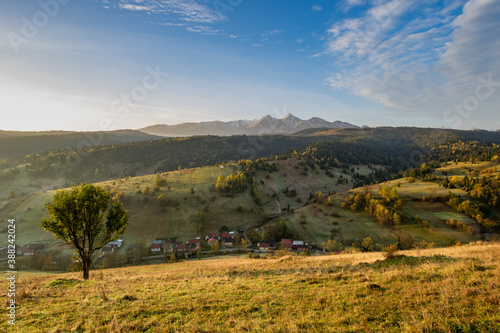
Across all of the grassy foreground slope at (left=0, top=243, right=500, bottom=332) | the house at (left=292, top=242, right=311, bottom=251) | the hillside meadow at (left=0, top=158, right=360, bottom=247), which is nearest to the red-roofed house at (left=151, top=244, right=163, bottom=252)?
the hillside meadow at (left=0, top=158, right=360, bottom=247)

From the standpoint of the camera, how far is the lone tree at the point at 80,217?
22.8 meters

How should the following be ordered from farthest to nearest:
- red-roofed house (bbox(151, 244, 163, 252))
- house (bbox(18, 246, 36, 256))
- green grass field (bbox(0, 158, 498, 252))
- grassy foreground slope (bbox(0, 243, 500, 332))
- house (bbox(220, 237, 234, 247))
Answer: house (bbox(220, 237, 234, 247)) < green grass field (bbox(0, 158, 498, 252)) < red-roofed house (bbox(151, 244, 163, 252)) < house (bbox(18, 246, 36, 256)) < grassy foreground slope (bbox(0, 243, 500, 332))

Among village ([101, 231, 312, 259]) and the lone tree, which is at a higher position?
the lone tree

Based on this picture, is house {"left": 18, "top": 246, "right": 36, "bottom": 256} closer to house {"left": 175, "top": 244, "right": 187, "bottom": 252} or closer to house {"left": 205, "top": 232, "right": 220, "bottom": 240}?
house {"left": 175, "top": 244, "right": 187, "bottom": 252}

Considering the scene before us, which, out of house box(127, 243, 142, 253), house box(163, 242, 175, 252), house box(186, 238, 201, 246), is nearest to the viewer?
house box(127, 243, 142, 253)

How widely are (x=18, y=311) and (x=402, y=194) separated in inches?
5705

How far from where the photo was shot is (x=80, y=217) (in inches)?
940

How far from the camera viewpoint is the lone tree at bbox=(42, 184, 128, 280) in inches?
896

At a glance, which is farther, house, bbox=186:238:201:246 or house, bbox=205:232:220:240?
house, bbox=205:232:220:240

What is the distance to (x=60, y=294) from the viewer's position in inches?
595

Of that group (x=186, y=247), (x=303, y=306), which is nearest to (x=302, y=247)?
(x=186, y=247)

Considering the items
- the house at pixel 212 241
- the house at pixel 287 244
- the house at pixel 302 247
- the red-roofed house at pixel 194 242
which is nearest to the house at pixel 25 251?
the red-roofed house at pixel 194 242

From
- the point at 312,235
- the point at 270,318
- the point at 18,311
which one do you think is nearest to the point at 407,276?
the point at 270,318

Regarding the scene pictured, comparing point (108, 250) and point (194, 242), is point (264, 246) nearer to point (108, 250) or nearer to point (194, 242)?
point (194, 242)
